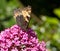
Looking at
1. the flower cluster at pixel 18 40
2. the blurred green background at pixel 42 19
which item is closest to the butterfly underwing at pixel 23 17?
the flower cluster at pixel 18 40

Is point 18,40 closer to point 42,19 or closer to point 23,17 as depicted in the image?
point 23,17

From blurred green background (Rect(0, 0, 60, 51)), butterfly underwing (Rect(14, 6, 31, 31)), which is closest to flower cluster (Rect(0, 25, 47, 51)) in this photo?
butterfly underwing (Rect(14, 6, 31, 31))

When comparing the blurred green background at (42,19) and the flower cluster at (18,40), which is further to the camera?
the blurred green background at (42,19)

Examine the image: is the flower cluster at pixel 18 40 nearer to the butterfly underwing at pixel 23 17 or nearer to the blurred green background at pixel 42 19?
the butterfly underwing at pixel 23 17

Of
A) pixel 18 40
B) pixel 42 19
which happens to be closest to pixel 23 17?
pixel 18 40

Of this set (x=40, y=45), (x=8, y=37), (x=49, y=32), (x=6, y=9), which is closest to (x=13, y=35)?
(x=8, y=37)
